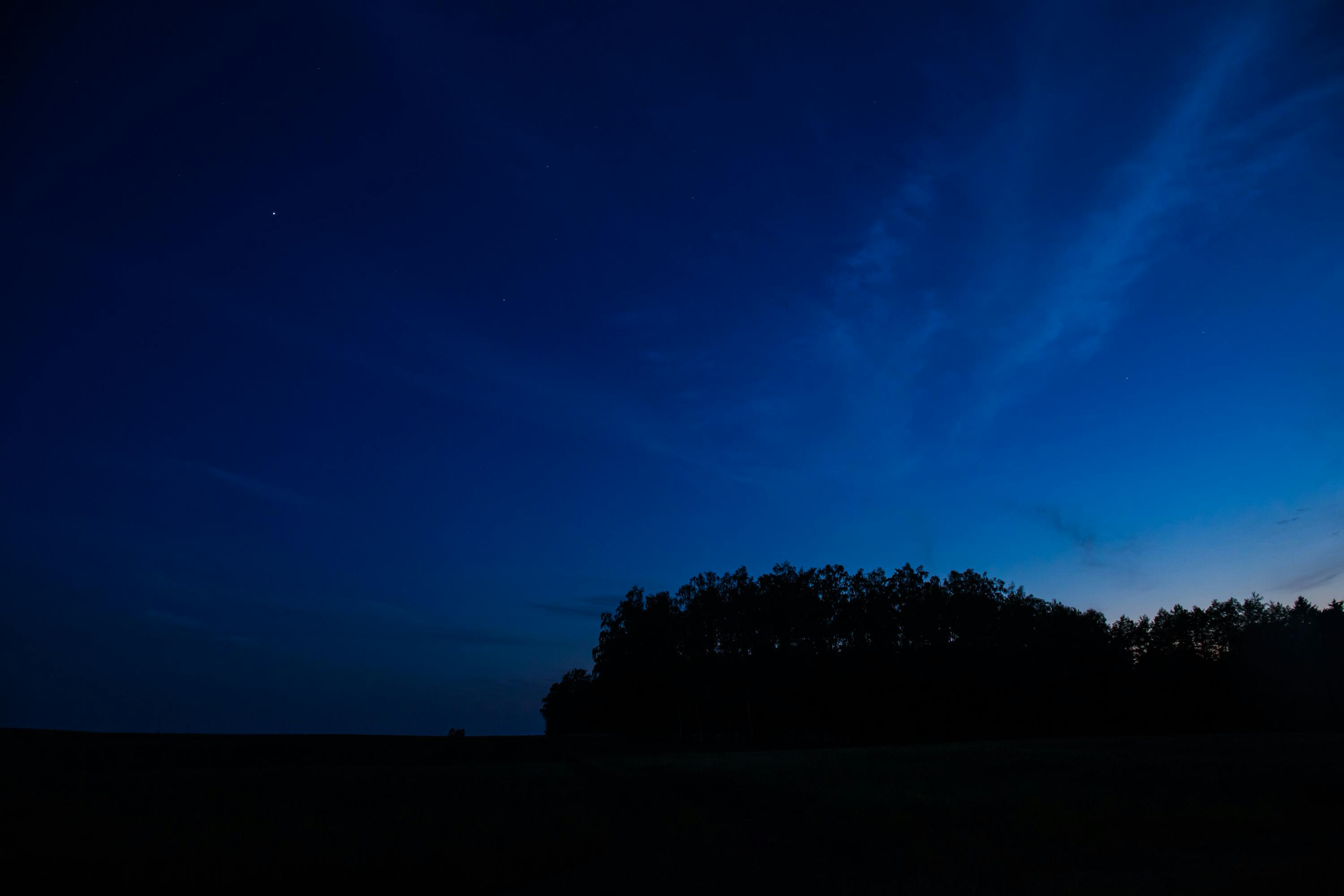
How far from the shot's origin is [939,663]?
91.2 meters

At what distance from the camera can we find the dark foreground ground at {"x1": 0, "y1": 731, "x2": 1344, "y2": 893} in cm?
1332

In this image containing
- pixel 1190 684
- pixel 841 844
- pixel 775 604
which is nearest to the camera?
pixel 841 844

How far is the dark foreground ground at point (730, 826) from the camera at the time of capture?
13320 millimetres

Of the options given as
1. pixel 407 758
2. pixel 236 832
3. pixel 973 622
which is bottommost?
pixel 236 832

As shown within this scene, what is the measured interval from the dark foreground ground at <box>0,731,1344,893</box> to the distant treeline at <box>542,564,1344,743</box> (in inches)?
2058

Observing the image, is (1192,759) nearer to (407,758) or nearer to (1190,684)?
(407,758)

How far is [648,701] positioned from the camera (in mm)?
105375

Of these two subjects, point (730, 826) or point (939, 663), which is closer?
point (730, 826)

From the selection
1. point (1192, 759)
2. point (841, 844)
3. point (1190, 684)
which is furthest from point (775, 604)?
point (841, 844)

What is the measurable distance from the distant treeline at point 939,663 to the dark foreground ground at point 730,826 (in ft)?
171

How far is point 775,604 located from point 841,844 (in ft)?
274

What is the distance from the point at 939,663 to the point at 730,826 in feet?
264

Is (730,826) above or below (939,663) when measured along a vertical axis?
below

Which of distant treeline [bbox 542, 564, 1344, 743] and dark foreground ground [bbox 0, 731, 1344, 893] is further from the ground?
distant treeline [bbox 542, 564, 1344, 743]
